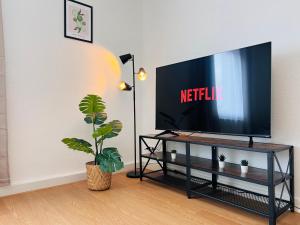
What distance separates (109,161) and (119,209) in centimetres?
51

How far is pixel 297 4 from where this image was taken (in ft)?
6.22

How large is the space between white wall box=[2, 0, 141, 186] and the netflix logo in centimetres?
111

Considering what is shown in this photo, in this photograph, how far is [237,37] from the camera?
2.29 metres

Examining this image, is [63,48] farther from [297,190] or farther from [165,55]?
[297,190]

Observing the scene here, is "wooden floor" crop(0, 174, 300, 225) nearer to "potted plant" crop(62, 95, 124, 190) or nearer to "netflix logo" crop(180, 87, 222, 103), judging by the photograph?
"potted plant" crop(62, 95, 124, 190)

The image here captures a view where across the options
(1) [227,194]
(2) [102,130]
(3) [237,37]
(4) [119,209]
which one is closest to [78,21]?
(2) [102,130]

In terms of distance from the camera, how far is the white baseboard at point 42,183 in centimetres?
237

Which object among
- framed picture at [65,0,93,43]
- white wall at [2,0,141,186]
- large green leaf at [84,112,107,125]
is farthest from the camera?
framed picture at [65,0,93,43]

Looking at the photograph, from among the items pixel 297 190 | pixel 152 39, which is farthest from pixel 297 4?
pixel 152 39

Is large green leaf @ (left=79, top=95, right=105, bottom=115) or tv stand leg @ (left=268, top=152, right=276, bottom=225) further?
large green leaf @ (left=79, top=95, right=105, bottom=115)

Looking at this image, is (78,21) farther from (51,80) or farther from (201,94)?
(201,94)

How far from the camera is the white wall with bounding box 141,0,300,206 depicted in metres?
1.94

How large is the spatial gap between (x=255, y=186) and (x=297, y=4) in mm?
1605

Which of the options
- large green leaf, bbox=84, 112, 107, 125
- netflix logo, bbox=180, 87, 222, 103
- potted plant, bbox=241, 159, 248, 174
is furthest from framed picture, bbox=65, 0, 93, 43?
potted plant, bbox=241, 159, 248, 174
